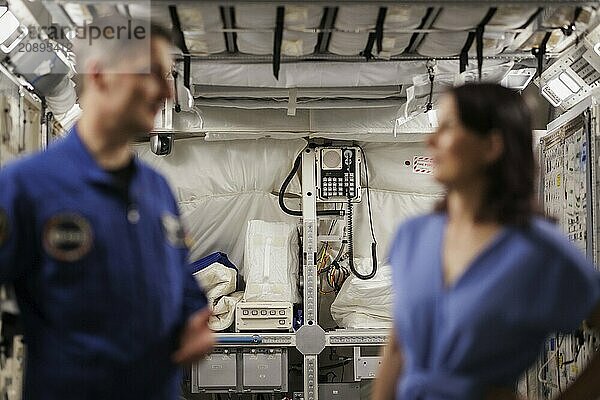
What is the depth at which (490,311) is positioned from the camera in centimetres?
204

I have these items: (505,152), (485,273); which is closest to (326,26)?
(505,152)

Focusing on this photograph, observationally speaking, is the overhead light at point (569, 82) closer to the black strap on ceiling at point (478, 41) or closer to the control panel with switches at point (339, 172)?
the black strap on ceiling at point (478, 41)

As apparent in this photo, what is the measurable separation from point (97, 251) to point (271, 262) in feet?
12.1

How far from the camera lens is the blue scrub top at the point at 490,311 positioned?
2049mm

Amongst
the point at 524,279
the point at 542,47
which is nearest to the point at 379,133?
the point at 542,47

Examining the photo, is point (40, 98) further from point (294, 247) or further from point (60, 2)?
point (294, 247)

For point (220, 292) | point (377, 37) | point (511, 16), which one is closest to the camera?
point (511, 16)

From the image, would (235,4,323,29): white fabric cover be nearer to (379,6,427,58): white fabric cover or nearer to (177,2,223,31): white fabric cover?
(177,2,223,31): white fabric cover

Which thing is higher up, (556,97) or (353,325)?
(556,97)

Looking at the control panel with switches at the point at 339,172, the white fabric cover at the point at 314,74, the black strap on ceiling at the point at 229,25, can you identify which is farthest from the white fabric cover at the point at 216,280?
the black strap on ceiling at the point at 229,25

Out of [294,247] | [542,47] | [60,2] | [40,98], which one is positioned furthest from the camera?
[294,247]

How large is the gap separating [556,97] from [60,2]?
314 cm

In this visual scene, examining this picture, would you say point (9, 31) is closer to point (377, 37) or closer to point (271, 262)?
point (377, 37)

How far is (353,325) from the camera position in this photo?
5.74m
